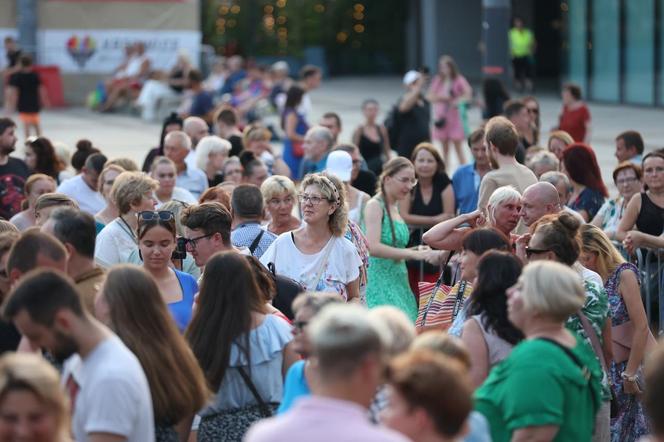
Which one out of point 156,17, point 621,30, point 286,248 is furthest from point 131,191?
point 156,17

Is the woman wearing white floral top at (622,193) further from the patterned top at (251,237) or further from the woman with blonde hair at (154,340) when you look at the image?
the woman with blonde hair at (154,340)

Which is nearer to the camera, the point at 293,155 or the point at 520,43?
the point at 293,155

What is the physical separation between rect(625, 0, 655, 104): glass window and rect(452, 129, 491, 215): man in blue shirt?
1892cm

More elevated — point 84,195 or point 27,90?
point 27,90

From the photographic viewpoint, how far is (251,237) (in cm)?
873

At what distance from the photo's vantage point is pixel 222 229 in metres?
7.50

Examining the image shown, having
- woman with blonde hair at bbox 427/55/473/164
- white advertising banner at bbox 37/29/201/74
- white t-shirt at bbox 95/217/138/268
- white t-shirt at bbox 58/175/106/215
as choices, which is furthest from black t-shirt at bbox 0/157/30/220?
white advertising banner at bbox 37/29/201/74

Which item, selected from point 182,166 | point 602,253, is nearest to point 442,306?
point 602,253

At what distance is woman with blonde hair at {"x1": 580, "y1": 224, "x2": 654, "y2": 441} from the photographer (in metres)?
7.29

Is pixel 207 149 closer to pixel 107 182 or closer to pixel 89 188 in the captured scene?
pixel 89 188

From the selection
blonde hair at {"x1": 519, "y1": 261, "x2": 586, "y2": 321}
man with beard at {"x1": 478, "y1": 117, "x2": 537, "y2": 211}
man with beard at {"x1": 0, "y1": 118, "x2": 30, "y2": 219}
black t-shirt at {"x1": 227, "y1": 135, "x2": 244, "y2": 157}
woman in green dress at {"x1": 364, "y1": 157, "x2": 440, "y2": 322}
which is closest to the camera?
blonde hair at {"x1": 519, "y1": 261, "x2": 586, "y2": 321}

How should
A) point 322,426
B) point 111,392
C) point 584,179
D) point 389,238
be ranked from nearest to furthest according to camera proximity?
1. point 322,426
2. point 111,392
3. point 389,238
4. point 584,179

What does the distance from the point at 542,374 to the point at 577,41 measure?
29.4 meters

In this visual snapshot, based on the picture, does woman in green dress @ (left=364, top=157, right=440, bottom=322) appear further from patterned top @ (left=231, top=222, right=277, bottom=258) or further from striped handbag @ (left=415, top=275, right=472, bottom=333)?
striped handbag @ (left=415, top=275, right=472, bottom=333)
